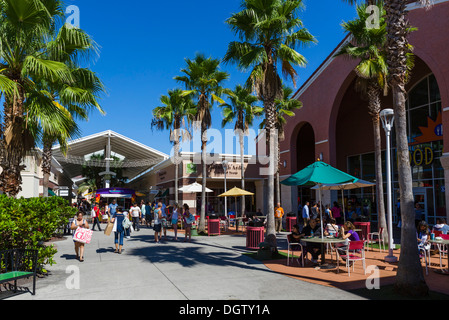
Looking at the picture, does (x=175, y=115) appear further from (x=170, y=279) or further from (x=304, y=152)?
(x=170, y=279)

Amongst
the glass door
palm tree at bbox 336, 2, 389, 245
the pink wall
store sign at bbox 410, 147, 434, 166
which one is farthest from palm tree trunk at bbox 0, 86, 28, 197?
store sign at bbox 410, 147, 434, 166

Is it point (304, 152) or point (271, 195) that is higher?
point (304, 152)

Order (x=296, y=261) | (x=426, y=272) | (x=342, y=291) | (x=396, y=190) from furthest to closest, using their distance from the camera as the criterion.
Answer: (x=396, y=190)
(x=296, y=261)
(x=426, y=272)
(x=342, y=291)

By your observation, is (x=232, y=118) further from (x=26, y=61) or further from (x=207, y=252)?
(x=26, y=61)

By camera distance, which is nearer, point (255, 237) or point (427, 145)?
point (255, 237)

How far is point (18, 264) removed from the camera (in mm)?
7211

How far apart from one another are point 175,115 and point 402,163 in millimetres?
18953

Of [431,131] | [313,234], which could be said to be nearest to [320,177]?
[313,234]

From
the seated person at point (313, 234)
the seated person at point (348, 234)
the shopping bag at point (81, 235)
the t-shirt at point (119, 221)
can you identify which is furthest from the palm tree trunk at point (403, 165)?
the t-shirt at point (119, 221)

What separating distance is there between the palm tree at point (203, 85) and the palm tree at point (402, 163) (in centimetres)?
1178

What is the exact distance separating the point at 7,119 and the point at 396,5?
32.6 feet

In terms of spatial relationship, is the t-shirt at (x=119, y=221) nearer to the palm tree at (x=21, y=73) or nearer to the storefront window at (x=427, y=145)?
the palm tree at (x=21, y=73)

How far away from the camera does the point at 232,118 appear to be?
2594cm
